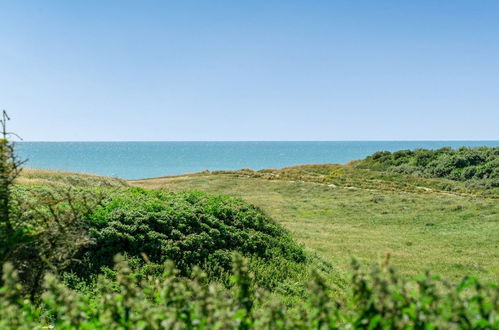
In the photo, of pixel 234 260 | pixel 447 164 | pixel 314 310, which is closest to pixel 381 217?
pixel 314 310

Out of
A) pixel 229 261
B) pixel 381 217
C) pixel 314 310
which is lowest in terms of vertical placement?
pixel 381 217

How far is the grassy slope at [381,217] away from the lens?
2046 centimetres

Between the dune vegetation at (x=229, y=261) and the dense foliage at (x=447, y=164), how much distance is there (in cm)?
2540

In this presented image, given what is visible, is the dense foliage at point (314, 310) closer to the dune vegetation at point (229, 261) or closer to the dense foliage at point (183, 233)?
the dune vegetation at point (229, 261)

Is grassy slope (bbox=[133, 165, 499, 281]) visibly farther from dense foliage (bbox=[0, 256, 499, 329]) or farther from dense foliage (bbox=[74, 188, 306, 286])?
dense foliage (bbox=[0, 256, 499, 329])

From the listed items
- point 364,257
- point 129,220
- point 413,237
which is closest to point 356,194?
point 413,237

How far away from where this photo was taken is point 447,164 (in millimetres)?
66438

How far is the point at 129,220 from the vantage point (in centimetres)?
1202

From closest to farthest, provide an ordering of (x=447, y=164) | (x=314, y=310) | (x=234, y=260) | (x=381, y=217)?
(x=314, y=310) → (x=234, y=260) → (x=381, y=217) → (x=447, y=164)

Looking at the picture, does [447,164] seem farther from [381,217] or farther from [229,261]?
[229,261]

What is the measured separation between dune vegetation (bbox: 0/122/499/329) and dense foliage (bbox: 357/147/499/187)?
25401mm

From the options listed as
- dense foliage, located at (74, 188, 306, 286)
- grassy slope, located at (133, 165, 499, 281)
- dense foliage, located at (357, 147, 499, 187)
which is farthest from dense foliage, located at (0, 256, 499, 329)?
dense foliage, located at (357, 147, 499, 187)

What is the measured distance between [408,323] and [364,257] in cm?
1692

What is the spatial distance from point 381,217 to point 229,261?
23.6 m
